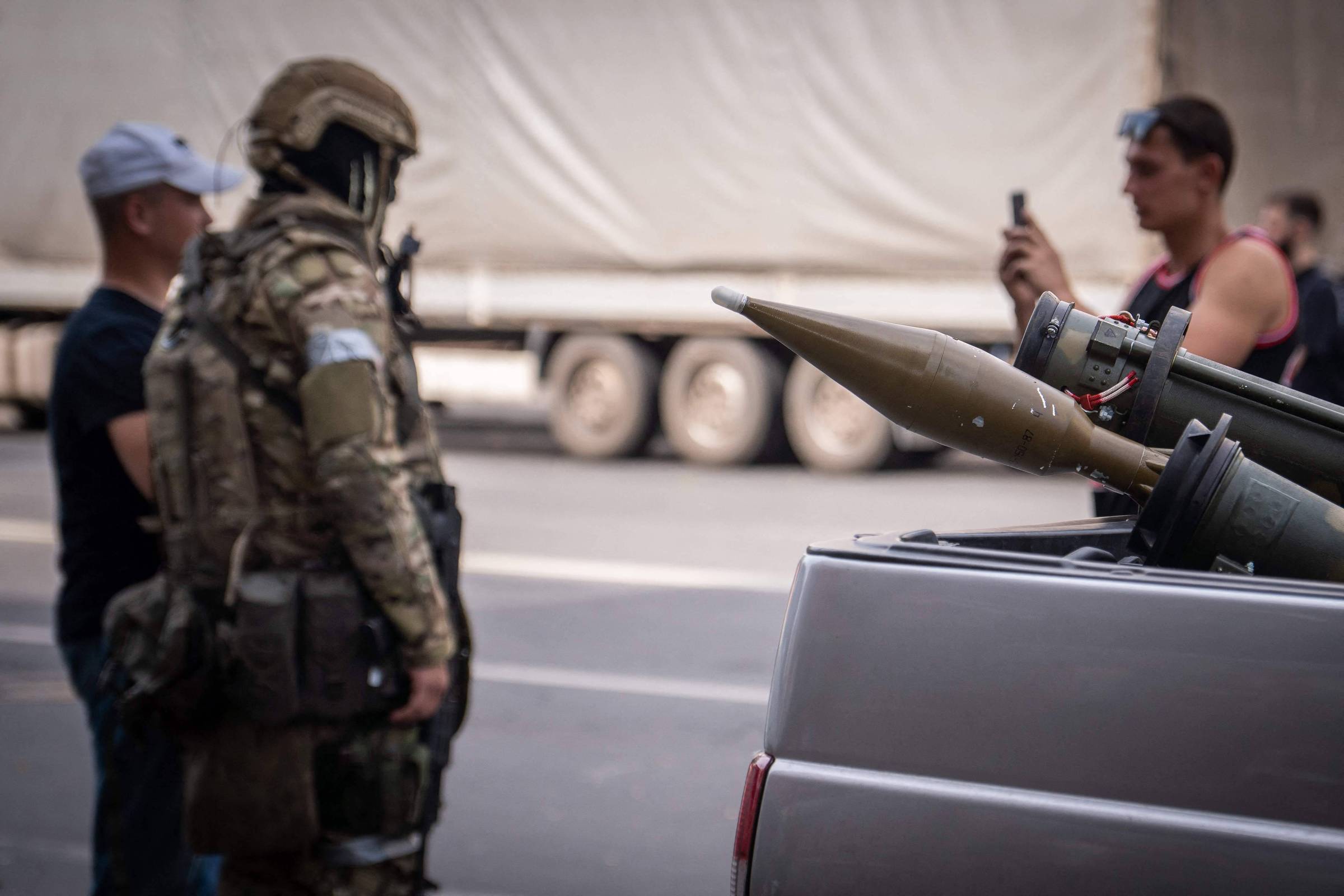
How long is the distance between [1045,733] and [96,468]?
97.9 inches

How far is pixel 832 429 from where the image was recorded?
45.0ft

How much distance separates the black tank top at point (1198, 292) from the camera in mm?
3658

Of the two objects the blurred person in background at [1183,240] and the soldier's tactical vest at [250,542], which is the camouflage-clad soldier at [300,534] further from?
the blurred person in background at [1183,240]

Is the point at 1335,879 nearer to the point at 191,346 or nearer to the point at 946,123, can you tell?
the point at 191,346

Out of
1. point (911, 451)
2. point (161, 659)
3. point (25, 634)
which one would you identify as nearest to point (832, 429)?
point (911, 451)

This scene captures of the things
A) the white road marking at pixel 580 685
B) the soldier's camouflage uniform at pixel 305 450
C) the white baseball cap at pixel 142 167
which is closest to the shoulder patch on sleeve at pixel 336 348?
the soldier's camouflage uniform at pixel 305 450

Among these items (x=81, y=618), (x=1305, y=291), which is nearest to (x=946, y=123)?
(x=1305, y=291)

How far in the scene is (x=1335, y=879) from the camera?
1.69 m

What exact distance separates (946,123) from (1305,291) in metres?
7.19

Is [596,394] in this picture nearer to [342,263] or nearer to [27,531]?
[27,531]

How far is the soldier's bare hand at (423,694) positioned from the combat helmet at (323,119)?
97 centimetres

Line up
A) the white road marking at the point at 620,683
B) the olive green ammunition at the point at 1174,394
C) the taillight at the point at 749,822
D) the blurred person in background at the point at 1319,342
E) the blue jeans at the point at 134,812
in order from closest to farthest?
the taillight at the point at 749,822 < the olive green ammunition at the point at 1174,394 < the blue jeans at the point at 134,812 < the blurred person in background at the point at 1319,342 < the white road marking at the point at 620,683

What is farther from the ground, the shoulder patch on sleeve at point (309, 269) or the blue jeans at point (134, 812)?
the shoulder patch on sleeve at point (309, 269)

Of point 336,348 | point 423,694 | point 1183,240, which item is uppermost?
point 1183,240
